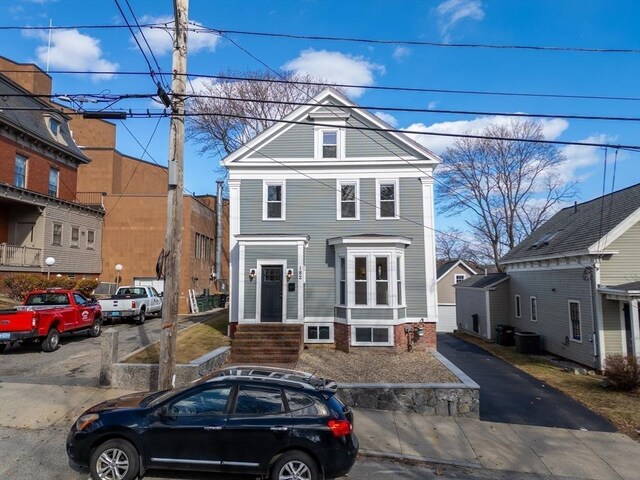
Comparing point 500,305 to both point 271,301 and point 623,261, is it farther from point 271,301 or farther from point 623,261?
point 271,301

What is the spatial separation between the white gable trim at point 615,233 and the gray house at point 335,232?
6237 millimetres

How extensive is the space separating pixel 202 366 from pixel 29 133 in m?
22.3

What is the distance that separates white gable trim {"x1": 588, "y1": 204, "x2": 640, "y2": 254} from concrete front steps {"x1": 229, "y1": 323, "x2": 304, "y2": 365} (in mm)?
11760

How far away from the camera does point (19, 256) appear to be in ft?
77.2

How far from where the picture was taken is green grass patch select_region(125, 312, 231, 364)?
1164 cm

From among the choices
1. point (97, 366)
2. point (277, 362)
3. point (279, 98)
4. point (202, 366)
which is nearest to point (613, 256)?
point (277, 362)

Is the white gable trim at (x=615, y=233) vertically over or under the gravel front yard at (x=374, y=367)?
over

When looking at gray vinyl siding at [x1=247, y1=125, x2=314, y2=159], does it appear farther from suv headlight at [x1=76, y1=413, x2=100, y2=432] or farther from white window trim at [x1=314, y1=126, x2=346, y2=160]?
suv headlight at [x1=76, y1=413, x2=100, y2=432]

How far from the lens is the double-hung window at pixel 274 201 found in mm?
17734

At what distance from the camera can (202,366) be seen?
1060 centimetres

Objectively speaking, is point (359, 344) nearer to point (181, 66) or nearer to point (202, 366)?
point (202, 366)

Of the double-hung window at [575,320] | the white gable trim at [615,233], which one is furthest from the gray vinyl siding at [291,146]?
the double-hung window at [575,320]

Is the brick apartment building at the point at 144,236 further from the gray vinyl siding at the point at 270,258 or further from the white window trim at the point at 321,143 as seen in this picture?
the white window trim at the point at 321,143

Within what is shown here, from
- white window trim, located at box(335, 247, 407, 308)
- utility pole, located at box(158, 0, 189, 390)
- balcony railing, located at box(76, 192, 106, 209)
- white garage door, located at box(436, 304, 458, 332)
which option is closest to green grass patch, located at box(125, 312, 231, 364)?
utility pole, located at box(158, 0, 189, 390)
